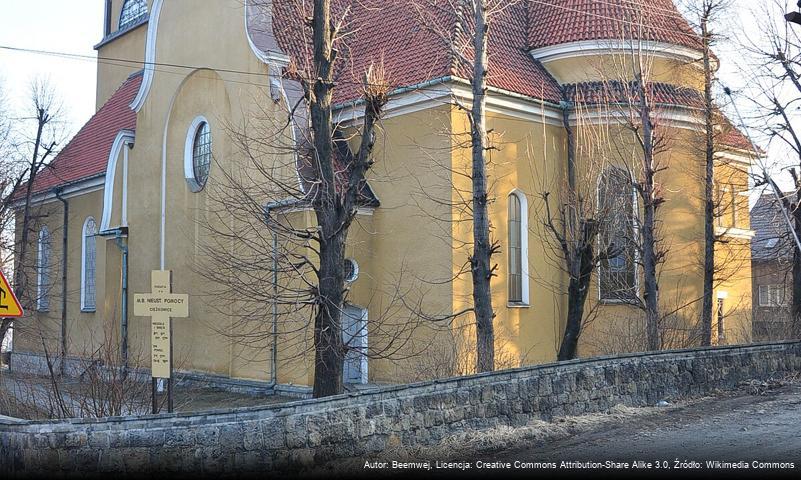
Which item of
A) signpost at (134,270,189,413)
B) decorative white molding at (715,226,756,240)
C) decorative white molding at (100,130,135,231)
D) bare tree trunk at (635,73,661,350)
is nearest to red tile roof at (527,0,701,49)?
bare tree trunk at (635,73,661,350)

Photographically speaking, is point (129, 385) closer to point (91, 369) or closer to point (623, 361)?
point (91, 369)

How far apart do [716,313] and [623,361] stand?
11.2 metres

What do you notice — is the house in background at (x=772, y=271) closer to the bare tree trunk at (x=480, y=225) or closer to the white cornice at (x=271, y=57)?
the bare tree trunk at (x=480, y=225)

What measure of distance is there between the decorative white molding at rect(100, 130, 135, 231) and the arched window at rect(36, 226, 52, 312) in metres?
6.81

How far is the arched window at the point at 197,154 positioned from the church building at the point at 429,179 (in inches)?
2.6

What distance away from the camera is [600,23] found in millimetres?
23188

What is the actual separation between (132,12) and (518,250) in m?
21.8

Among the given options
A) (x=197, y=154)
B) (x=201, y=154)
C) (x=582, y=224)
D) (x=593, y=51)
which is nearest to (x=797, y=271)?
(x=593, y=51)

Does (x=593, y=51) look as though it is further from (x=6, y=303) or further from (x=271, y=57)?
(x=6, y=303)

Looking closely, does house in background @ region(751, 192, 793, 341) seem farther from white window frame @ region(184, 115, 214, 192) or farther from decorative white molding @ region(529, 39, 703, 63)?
white window frame @ region(184, 115, 214, 192)

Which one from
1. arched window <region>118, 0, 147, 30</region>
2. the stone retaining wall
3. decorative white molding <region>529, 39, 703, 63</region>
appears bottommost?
the stone retaining wall

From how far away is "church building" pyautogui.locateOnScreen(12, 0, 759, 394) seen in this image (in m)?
19.4

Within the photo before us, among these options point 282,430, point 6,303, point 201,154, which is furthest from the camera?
point 201,154

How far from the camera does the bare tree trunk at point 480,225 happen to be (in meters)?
15.4
